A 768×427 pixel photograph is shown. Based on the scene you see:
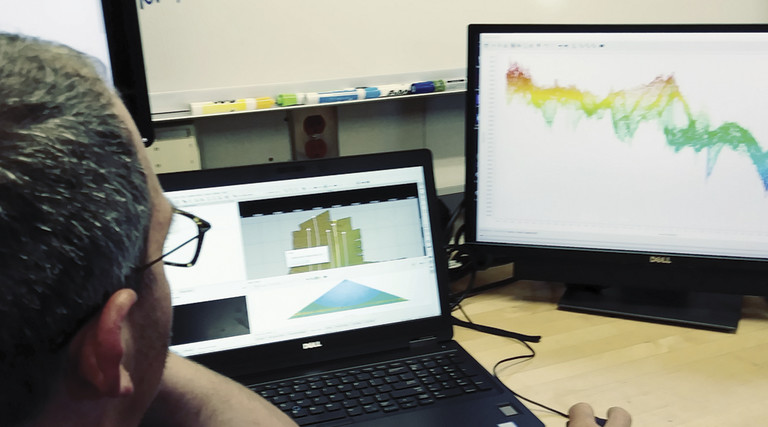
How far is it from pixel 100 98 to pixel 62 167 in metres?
0.06

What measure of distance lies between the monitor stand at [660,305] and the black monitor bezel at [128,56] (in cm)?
71

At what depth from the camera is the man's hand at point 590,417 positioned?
724 millimetres

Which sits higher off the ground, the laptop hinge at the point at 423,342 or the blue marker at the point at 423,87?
the blue marker at the point at 423,87

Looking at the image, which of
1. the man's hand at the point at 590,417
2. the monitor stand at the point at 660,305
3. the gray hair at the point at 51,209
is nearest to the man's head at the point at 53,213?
the gray hair at the point at 51,209

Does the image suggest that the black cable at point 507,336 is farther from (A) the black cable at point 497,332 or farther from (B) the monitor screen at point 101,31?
(B) the monitor screen at point 101,31

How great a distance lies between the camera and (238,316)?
866 mm

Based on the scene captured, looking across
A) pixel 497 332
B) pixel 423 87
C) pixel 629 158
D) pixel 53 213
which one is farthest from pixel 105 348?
pixel 423 87

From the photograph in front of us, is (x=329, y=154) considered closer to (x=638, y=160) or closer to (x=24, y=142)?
(x=638, y=160)

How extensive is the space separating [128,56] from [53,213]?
23.9 inches

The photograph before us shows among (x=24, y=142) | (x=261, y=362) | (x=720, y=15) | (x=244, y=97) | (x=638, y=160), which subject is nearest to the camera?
(x=24, y=142)

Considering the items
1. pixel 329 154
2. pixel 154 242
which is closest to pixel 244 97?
pixel 329 154

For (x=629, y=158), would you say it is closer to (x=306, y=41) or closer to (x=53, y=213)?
(x=306, y=41)

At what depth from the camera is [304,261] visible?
89cm

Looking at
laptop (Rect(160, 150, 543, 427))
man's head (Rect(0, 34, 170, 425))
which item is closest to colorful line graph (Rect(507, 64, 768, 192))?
laptop (Rect(160, 150, 543, 427))
